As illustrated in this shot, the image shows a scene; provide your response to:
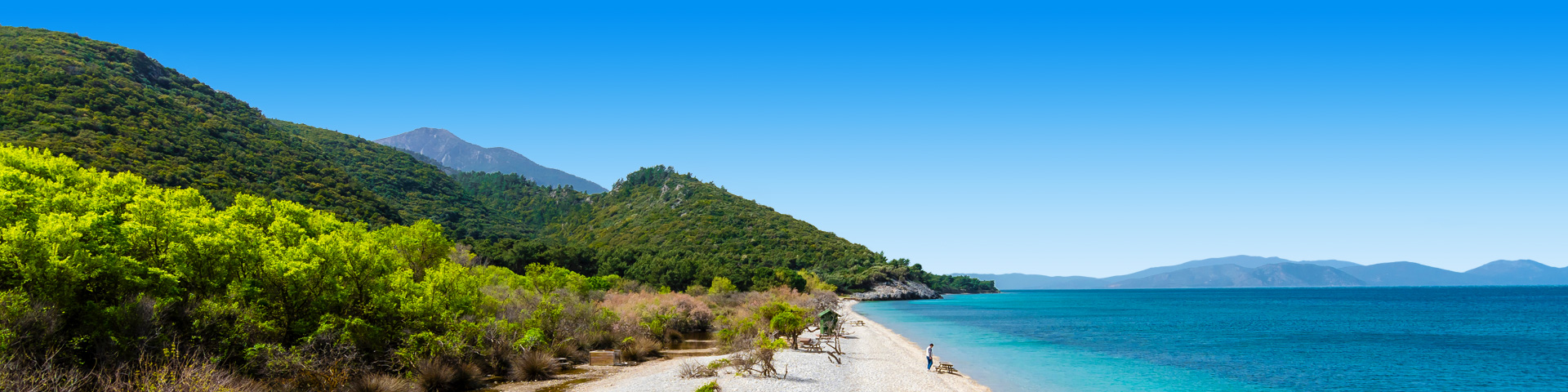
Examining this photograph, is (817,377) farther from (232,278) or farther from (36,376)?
(36,376)

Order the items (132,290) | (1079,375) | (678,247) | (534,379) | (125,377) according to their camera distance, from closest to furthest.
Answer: (125,377) < (132,290) < (534,379) < (1079,375) < (678,247)

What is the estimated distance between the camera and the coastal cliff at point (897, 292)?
144 m

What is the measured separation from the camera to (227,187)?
2731 inches

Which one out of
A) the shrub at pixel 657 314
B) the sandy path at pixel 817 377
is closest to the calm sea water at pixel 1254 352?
the sandy path at pixel 817 377

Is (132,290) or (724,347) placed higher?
(132,290)

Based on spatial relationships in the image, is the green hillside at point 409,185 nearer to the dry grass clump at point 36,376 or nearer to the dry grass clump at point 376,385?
the dry grass clump at point 376,385

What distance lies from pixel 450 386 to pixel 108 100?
276ft

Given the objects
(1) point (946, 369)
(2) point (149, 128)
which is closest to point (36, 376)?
(1) point (946, 369)

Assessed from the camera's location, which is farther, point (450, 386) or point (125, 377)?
point (450, 386)

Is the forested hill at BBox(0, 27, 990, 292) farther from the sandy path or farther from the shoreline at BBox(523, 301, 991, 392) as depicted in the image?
the sandy path

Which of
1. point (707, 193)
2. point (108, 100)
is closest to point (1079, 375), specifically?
point (108, 100)

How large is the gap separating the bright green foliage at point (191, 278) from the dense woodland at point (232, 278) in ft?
0.19

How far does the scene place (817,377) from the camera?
28.8 metres

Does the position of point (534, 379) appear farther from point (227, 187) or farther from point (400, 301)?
point (227, 187)
